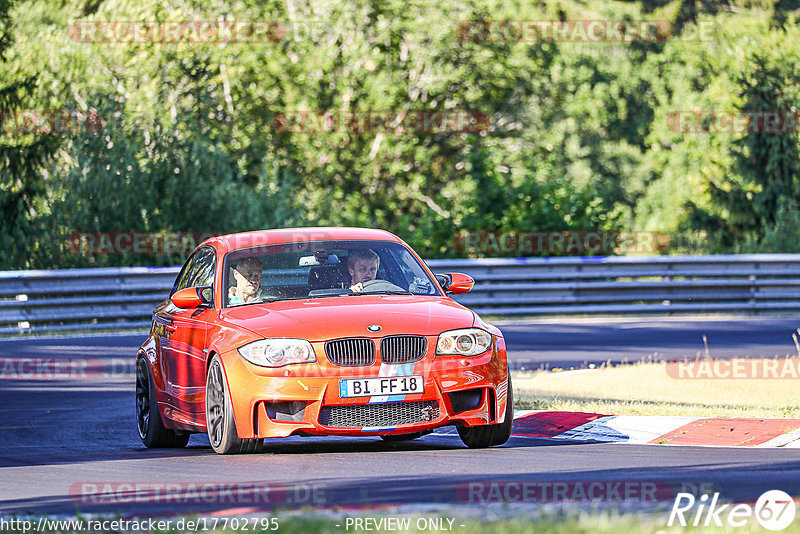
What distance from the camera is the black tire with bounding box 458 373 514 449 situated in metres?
9.30

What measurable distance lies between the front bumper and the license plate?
0.03 metres

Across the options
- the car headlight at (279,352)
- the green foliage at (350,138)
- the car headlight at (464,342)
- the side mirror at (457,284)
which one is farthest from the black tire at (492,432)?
the green foliage at (350,138)

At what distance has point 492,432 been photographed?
9.30 meters

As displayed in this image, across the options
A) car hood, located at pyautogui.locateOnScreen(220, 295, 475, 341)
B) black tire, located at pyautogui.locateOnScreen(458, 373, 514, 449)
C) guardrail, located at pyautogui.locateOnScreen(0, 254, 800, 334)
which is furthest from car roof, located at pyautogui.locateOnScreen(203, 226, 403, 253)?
guardrail, located at pyautogui.locateOnScreen(0, 254, 800, 334)

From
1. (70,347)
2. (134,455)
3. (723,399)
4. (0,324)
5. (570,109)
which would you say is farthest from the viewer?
(570,109)

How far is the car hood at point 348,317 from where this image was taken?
29.1 feet

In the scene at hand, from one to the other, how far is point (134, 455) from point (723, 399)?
557 cm

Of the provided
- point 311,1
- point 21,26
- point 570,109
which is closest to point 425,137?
point 311,1

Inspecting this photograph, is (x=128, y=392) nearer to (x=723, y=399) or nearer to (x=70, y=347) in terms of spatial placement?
(x=70, y=347)

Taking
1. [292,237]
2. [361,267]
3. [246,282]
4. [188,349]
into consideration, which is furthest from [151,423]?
[361,267]

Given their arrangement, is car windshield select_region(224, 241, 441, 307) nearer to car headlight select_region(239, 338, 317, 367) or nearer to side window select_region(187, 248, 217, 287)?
side window select_region(187, 248, 217, 287)

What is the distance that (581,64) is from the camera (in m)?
58.3

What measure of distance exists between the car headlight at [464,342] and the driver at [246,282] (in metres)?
1.55

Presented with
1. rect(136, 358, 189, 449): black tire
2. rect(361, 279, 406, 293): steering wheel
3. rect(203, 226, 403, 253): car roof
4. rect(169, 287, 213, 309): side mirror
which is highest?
rect(203, 226, 403, 253): car roof
